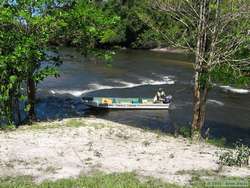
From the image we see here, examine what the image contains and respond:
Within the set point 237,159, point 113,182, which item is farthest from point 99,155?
point 237,159

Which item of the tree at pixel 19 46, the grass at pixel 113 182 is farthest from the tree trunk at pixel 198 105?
the grass at pixel 113 182

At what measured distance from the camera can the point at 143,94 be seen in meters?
41.7

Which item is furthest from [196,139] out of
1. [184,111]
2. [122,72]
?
[122,72]

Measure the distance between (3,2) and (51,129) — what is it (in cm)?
582

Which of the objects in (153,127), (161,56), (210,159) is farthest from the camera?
(161,56)

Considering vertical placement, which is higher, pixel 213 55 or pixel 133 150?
pixel 213 55

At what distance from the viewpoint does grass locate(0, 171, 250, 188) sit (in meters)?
10.5

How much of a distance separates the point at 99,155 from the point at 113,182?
3196mm

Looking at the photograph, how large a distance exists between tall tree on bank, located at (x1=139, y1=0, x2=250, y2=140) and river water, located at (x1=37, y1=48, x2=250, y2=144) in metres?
4.89

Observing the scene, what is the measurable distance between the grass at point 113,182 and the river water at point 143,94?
1259 cm

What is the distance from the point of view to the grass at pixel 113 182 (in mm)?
10523

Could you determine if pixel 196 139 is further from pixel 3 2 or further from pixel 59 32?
pixel 3 2

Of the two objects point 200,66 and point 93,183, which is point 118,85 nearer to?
point 200,66

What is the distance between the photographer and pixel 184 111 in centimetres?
3578
